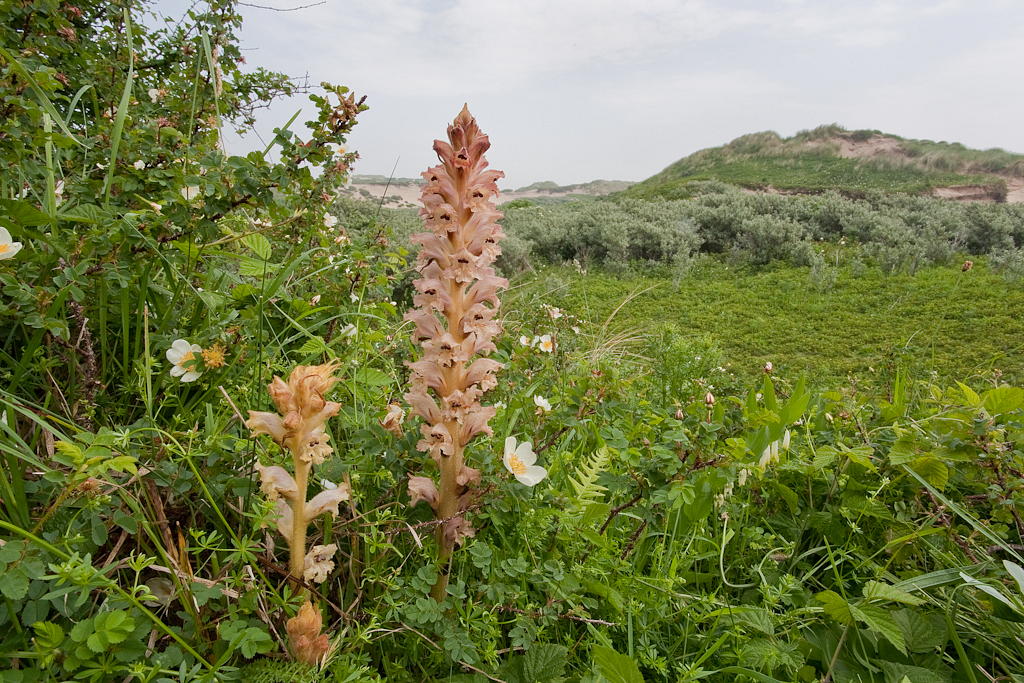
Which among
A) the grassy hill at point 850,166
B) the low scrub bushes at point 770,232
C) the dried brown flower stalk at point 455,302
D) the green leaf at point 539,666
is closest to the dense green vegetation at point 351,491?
the green leaf at point 539,666

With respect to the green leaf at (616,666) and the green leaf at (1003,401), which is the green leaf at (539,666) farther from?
the green leaf at (1003,401)

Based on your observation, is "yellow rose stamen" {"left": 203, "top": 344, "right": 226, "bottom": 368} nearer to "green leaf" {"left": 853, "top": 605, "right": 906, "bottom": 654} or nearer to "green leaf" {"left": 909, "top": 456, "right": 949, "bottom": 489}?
"green leaf" {"left": 853, "top": 605, "right": 906, "bottom": 654}

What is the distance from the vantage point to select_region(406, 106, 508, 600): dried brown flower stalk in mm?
1111

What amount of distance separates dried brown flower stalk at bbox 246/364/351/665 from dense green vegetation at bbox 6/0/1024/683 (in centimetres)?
3

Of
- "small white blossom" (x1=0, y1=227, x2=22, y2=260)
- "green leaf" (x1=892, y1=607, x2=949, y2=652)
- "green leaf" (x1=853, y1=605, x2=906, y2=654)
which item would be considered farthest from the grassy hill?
"small white blossom" (x1=0, y1=227, x2=22, y2=260)

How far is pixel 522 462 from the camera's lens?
4.67ft

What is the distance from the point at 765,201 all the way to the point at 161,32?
444 inches

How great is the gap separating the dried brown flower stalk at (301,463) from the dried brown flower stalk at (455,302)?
251 millimetres

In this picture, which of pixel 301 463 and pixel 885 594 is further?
pixel 885 594

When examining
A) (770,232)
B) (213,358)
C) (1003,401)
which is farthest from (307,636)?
(770,232)

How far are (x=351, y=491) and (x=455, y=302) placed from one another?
509 millimetres

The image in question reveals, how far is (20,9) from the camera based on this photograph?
1818mm

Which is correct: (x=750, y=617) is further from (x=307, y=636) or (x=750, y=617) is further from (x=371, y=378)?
(x=371, y=378)

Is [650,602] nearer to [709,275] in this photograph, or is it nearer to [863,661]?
[863,661]
